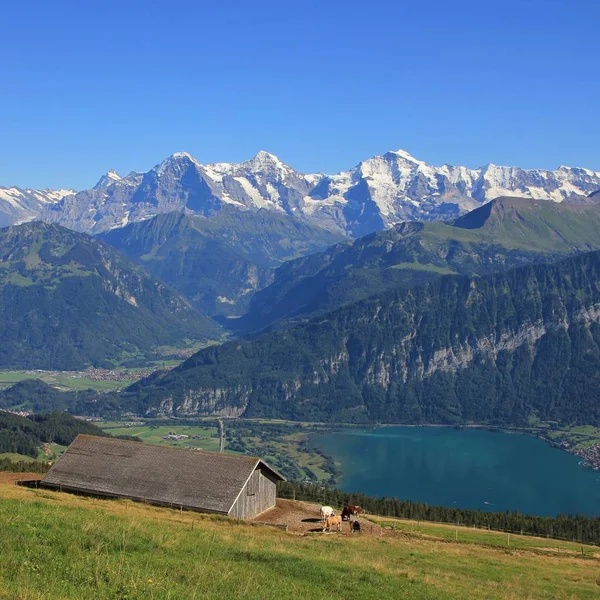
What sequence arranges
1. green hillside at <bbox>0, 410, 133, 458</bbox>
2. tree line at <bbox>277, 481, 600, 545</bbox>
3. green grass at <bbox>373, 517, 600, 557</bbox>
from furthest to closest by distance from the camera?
green hillside at <bbox>0, 410, 133, 458</bbox>
tree line at <bbox>277, 481, 600, 545</bbox>
green grass at <bbox>373, 517, 600, 557</bbox>

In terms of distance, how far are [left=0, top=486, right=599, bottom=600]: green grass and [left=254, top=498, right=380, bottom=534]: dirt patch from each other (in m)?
3.68

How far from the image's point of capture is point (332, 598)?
29188 mm

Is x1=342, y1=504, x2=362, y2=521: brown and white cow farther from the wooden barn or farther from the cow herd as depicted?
the wooden barn

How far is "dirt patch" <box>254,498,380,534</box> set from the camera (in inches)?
2229

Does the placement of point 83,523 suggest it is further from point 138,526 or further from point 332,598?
point 332,598

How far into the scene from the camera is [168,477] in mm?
60844

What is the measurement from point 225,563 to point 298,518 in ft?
96.3

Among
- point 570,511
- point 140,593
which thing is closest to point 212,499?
point 140,593

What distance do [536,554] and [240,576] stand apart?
33418 millimetres

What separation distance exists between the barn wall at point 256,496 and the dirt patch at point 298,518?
66cm

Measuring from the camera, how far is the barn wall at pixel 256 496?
193 ft

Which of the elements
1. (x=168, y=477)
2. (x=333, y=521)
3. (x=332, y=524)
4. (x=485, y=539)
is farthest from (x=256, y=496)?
(x=485, y=539)

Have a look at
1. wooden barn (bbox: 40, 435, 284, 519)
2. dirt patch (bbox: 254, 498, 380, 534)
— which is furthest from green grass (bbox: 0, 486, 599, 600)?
wooden barn (bbox: 40, 435, 284, 519)

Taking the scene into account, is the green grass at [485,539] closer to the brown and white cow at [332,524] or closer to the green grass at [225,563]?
the green grass at [225,563]
